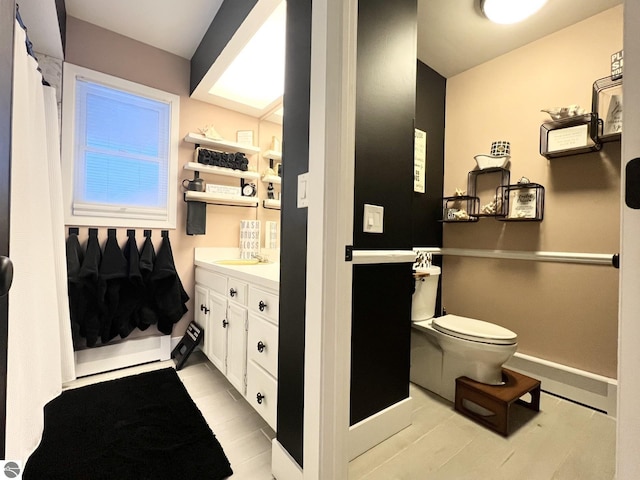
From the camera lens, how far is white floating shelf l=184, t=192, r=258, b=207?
238 cm

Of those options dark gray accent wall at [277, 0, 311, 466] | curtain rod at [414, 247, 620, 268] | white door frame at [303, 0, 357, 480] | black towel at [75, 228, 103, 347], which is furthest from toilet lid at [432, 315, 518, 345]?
black towel at [75, 228, 103, 347]

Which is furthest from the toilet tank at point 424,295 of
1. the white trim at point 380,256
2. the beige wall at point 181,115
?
the beige wall at point 181,115

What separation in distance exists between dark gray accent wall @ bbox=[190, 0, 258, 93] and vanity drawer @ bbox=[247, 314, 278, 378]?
1.74 metres

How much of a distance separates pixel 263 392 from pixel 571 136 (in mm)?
2474

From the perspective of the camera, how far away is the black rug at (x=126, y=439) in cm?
120

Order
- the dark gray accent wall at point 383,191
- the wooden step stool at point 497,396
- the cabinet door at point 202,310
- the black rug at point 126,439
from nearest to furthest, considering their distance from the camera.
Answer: the black rug at point 126,439, the dark gray accent wall at point 383,191, the wooden step stool at point 497,396, the cabinet door at point 202,310

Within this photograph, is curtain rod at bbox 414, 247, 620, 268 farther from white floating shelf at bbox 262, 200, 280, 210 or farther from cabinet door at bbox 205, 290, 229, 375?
cabinet door at bbox 205, 290, 229, 375

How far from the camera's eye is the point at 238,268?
1740mm

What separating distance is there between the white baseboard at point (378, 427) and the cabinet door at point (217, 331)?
95cm

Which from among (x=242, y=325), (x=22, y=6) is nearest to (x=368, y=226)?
(x=242, y=325)

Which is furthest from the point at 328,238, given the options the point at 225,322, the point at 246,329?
the point at 225,322

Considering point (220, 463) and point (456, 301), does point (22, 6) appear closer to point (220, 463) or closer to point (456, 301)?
point (220, 463)

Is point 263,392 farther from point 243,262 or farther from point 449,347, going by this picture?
point 243,262

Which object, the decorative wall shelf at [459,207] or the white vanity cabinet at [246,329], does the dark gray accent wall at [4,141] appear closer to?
the white vanity cabinet at [246,329]
